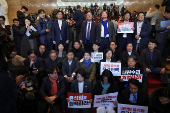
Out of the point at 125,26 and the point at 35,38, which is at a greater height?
the point at 125,26

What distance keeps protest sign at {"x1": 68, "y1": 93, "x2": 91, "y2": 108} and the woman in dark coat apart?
2.87 metres

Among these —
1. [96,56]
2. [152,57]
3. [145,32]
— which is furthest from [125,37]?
[96,56]

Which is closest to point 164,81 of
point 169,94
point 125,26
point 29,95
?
point 169,94

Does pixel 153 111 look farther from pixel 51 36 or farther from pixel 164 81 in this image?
pixel 51 36

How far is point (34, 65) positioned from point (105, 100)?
2304mm

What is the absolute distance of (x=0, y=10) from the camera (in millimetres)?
6566

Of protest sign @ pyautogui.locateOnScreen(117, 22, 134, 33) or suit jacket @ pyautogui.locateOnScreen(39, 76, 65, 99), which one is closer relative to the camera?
suit jacket @ pyautogui.locateOnScreen(39, 76, 65, 99)

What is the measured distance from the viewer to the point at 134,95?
→ 7.98 feet

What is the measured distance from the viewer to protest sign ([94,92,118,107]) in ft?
7.75

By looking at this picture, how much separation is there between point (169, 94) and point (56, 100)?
225 cm

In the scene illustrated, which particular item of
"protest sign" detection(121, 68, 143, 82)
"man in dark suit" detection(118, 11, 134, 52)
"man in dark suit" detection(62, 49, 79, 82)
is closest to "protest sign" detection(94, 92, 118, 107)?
"protest sign" detection(121, 68, 143, 82)

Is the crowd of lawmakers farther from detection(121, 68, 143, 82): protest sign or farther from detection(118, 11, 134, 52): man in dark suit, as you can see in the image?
detection(121, 68, 143, 82): protest sign

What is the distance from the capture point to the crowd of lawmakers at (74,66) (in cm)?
189

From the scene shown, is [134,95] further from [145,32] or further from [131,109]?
[145,32]
